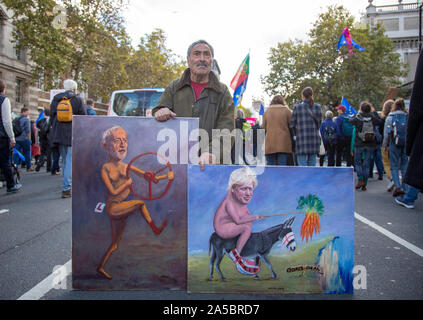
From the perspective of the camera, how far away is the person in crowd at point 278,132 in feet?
25.2

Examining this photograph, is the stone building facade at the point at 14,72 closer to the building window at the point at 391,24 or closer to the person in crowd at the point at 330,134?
the person in crowd at the point at 330,134

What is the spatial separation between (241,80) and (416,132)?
11.8 metres

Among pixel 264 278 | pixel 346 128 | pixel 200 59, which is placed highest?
pixel 346 128

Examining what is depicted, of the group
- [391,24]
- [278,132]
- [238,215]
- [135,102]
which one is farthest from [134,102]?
[391,24]

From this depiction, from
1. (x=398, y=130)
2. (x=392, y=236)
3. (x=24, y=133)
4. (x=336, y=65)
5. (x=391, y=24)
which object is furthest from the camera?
(x=391, y=24)

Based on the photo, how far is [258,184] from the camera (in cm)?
295

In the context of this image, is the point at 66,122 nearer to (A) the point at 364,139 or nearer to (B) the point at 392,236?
(B) the point at 392,236

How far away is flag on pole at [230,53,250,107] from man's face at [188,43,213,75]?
9.76 meters

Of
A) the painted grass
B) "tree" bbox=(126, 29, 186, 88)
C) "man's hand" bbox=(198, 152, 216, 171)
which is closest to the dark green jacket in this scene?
"man's hand" bbox=(198, 152, 216, 171)

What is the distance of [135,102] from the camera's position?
10.3 m

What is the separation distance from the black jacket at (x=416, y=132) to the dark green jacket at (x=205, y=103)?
1728 millimetres

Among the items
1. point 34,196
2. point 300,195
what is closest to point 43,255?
point 300,195

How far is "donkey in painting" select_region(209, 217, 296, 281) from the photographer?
294 cm
